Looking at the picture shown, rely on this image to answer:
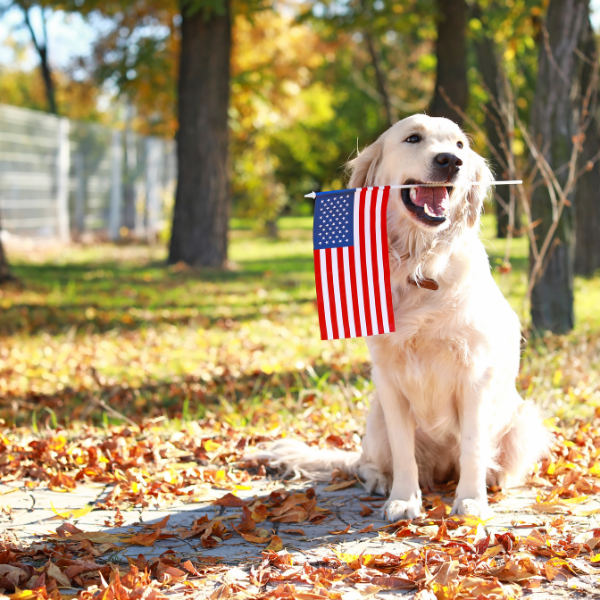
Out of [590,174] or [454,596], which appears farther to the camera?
[590,174]

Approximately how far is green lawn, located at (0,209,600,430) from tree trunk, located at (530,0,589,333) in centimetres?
38

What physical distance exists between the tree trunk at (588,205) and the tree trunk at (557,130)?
4343mm

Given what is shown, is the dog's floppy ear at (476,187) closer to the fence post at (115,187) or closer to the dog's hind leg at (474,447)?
the dog's hind leg at (474,447)

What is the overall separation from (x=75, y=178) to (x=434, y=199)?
16.4m

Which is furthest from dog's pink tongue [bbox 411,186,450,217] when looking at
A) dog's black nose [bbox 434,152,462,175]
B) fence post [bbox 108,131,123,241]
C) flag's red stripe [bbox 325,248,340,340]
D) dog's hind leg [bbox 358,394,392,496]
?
fence post [bbox 108,131,123,241]

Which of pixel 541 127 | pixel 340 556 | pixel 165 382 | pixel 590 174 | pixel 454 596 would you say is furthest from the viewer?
pixel 590 174

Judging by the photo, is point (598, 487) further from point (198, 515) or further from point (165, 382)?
point (165, 382)

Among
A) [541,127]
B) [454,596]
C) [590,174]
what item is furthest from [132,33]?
[454,596]

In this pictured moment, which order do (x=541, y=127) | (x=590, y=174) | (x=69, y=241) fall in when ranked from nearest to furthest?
(x=541, y=127)
(x=590, y=174)
(x=69, y=241)

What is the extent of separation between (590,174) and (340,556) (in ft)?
32.8

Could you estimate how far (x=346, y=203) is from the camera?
324cm

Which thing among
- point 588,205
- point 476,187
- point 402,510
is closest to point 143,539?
point 402,510

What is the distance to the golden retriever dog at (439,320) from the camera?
3098 millimetres

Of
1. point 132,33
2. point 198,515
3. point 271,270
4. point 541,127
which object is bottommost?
point 198,515
